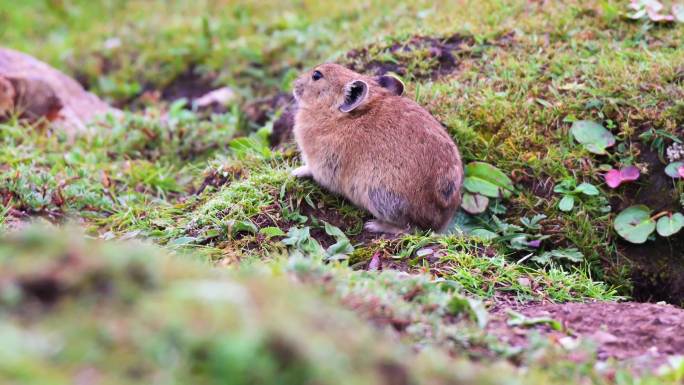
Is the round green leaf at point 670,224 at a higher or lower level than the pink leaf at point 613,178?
lower

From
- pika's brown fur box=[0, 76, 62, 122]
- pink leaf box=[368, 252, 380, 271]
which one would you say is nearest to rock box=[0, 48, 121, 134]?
pika's brown fur box=[0, 76, 62, 122]

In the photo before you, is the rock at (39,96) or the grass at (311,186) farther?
the rock at (39,96)

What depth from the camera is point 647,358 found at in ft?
11.6

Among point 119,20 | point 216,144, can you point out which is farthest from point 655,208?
point 119,20

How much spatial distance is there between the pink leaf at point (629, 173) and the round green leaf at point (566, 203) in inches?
15.5

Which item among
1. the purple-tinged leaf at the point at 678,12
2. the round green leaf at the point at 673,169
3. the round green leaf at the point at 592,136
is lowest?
the round green leaf at the point at 673,169

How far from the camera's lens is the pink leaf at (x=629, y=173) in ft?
18.5

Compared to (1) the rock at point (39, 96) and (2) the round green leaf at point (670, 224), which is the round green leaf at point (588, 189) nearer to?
(2) the round green leaf at point (670, 224)

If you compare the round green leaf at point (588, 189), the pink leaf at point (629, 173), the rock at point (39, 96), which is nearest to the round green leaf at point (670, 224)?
the pink leaf at point (629, 173)

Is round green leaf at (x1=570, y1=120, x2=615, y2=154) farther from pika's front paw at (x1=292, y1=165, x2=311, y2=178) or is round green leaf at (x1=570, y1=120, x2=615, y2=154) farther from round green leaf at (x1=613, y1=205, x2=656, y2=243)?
pika's front paw at (x1=292, y1=165, x2=311, y2=178)

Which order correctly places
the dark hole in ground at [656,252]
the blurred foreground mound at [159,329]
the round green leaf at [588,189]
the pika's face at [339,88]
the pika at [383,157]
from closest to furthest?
the blurred foreground mound at [159,329], the pika at [383,157], the dark hole in ground at [656,252], the round green leaf at [588,189], the pika's face at [339,88]

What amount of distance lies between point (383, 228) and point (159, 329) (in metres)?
3.14

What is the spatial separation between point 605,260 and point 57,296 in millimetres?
3961

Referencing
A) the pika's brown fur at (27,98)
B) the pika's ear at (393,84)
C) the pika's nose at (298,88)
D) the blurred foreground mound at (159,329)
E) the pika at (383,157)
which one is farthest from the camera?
the pika's brown fur at (27,98)
